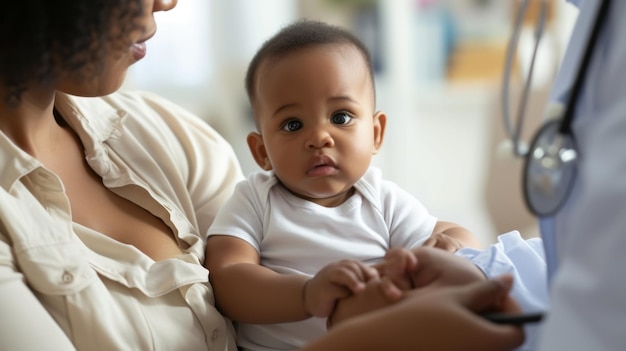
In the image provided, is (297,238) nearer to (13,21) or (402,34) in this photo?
(13,21)

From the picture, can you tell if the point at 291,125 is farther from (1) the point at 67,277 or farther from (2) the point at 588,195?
(2) the point at 588,195

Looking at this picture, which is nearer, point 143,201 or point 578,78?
point 578,78

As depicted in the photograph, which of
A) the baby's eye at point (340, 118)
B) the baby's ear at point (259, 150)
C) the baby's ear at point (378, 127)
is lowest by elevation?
the baby's ear at point (259, 150)

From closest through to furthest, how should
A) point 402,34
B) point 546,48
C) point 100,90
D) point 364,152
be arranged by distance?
point 100,90 < point 364,152 < point 546,48 < point 402,34

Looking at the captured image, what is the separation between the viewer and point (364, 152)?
1333mm

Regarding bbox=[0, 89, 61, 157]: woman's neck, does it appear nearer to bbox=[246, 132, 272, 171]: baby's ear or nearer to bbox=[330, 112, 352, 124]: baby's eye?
bbox=[246, 132, 272, 171]: baby's ear

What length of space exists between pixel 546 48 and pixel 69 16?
3.51 metres

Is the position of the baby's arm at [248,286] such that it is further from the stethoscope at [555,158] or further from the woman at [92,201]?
the stethoscope at [555,158]

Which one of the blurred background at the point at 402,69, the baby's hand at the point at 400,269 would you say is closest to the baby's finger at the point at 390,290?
the baby's hand at the point at 400,269

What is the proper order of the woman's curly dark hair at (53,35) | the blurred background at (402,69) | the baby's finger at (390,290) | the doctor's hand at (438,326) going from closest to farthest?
the doctor's hand at (438,326)
the baby's finger at (390,290)
the woman's curly dark hair at (53,35)
the blurred background at (402,69)

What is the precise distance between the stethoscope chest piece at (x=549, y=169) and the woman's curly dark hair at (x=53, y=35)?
609 millimetres

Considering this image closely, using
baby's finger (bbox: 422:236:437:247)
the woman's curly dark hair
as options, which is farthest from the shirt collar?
baby's finger (bbox: 422:236:437:247)

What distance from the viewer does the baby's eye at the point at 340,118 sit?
1.32 m

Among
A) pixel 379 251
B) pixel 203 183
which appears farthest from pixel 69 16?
pixel 379 251
